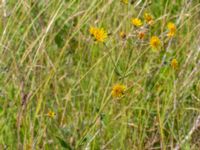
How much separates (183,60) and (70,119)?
1.35 feet

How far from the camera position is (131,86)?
62.8 inches

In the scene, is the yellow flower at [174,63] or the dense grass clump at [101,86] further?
the yellow flower at [174,63]

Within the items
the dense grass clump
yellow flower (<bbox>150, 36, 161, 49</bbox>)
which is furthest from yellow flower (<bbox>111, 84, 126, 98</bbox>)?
yellow flower (<bbox>150, 36, 161, 49</bbox>)

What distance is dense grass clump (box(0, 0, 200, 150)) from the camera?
5.15ft

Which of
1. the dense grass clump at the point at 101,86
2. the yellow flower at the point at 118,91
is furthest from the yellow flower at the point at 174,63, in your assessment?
the yellow flower at the point at 118,91

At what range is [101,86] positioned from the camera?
1728 millimetres

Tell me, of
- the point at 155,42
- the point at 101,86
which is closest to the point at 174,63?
the point at 155,42

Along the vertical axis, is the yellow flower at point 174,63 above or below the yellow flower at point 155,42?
below

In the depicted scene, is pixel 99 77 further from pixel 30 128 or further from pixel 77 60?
pixel 30 128

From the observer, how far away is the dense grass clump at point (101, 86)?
1.57 m

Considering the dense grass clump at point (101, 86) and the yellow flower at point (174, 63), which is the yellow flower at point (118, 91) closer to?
the dense grass clump at point (101, 86)

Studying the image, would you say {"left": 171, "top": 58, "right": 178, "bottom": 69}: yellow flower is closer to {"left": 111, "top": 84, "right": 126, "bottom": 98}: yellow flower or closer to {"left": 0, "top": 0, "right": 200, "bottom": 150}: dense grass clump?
{"left": 0, "top": 0, "right": 200, "bottom": 150}: dense grass clump

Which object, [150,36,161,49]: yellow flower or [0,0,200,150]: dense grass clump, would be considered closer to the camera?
[0,0,200,150]: dense grass clump

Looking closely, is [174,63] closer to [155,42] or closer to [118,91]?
[155,42]
